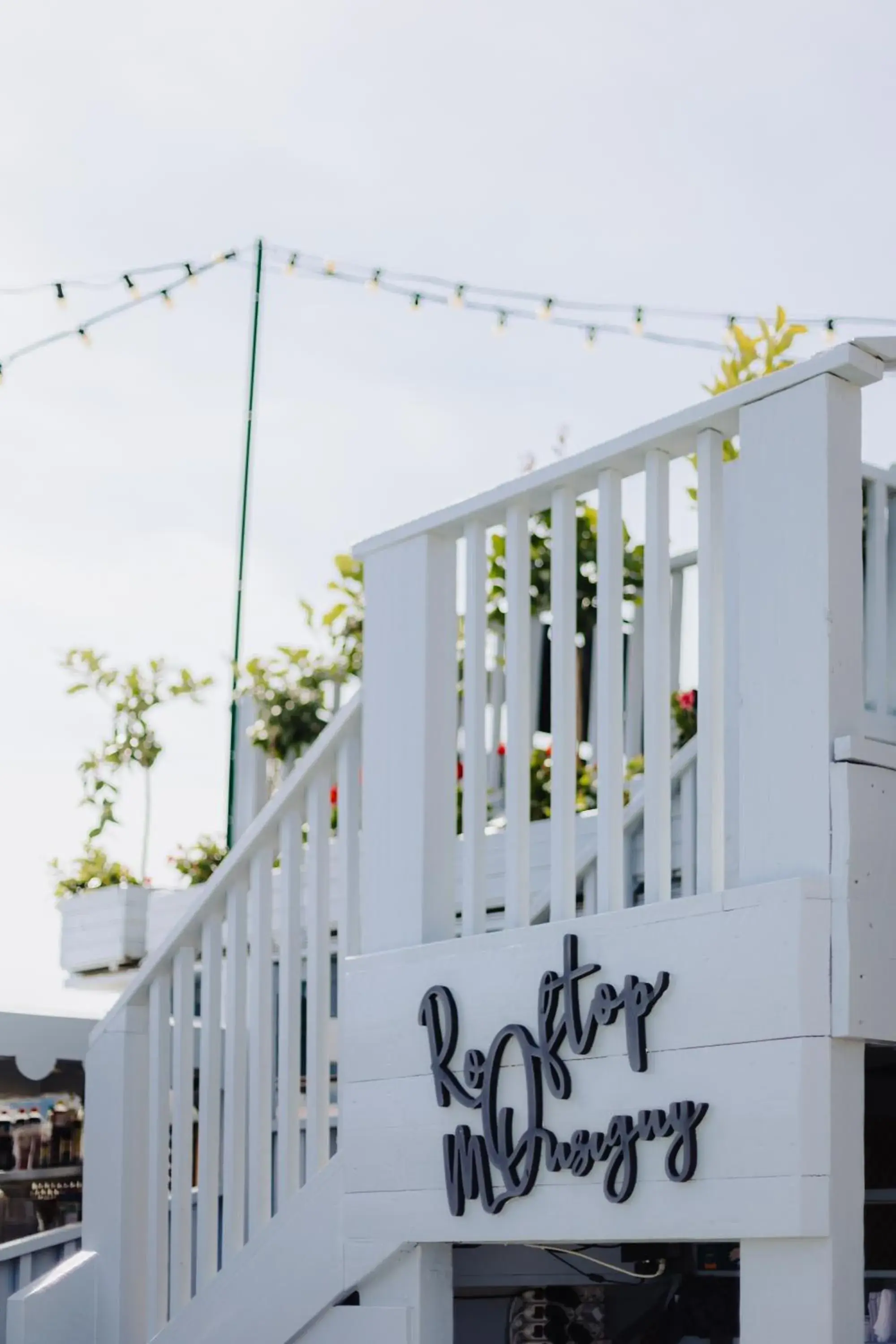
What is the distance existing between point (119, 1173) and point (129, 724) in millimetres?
2857

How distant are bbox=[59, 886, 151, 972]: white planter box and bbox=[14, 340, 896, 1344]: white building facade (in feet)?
6.55

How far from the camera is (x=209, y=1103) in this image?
4.02m

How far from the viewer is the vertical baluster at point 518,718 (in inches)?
131

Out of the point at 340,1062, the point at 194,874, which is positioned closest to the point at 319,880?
the point at 340,1062

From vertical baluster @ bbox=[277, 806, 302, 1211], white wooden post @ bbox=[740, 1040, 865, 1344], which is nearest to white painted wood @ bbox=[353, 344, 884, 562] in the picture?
vertical baluster @ bbox=[277, 806, 302, 1211]

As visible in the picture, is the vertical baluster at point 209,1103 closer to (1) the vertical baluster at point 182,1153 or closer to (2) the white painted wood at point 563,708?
(1) the vertical baluster at point 182,1153

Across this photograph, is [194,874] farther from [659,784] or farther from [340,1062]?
[659,784]

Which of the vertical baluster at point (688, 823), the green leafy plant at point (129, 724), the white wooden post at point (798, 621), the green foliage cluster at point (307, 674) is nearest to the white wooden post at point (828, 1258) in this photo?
the white wooden post at point (798, 621)

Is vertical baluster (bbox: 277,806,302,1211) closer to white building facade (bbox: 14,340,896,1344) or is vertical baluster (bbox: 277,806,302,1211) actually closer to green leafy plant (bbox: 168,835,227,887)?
white building facade (bbox: 14,340,896,1344)

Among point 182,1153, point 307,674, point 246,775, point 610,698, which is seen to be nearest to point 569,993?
point 610,698

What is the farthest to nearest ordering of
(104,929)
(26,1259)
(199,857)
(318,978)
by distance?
(199,857) < (104,929) < (26,1259) < (318,978)

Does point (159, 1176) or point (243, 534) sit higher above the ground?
point (243, 534)

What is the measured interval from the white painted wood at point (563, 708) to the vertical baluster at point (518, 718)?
2.5 inches

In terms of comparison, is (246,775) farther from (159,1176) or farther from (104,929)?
(159,1176)
